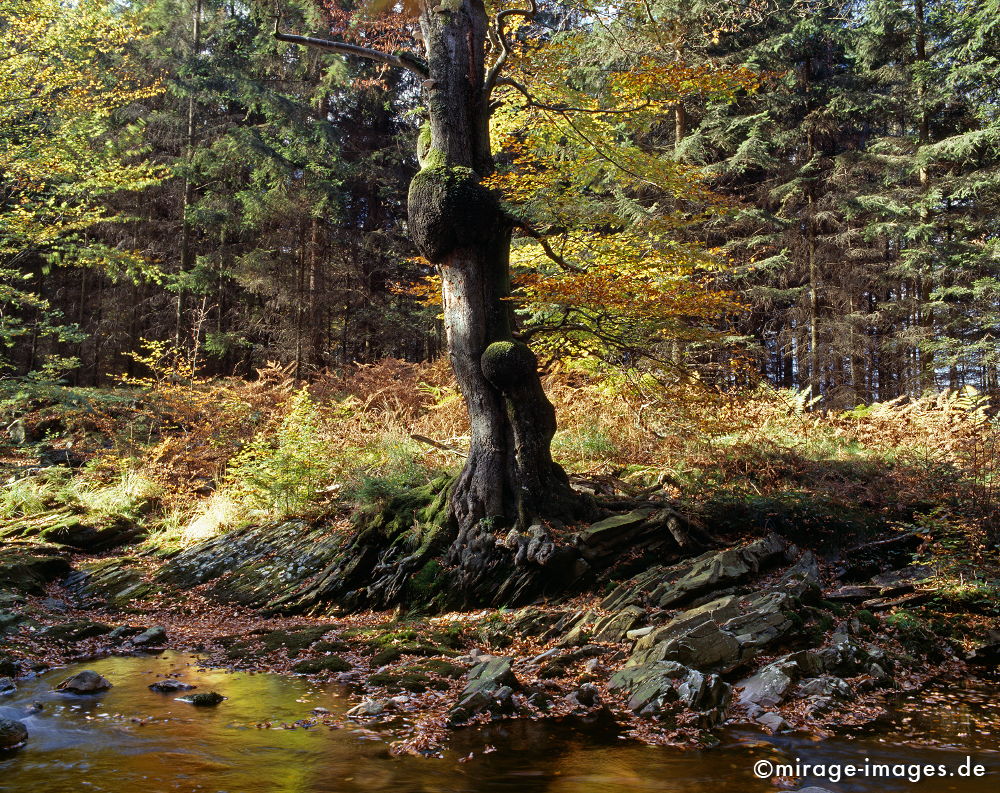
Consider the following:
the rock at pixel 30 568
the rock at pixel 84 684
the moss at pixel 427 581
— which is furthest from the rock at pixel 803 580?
the rock at pixel 30 568

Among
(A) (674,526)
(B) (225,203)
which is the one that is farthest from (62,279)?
(A) (674,526)

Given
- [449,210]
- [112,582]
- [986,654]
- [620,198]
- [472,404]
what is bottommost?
[986,654]

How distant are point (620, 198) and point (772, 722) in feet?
37.4

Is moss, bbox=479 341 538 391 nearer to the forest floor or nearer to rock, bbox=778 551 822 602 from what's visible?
the forest floor

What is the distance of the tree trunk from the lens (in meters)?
7.49

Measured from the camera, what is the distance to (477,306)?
781 centimetres

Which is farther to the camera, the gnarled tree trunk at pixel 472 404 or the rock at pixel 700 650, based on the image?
the gnarled tree trunk at pixel 472 404

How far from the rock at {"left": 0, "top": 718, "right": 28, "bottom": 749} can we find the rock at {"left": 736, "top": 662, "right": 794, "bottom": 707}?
465cm

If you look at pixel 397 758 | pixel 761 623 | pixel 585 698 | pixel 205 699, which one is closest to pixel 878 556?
pixel 761 623

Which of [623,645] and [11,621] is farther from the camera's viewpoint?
[11,621]

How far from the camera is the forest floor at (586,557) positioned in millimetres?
4844

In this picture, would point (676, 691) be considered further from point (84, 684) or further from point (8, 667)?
point (8, 667)

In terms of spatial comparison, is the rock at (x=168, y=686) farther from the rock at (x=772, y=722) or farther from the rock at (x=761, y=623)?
the rock at (x=761, y=623)

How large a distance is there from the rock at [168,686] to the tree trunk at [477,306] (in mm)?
3147
